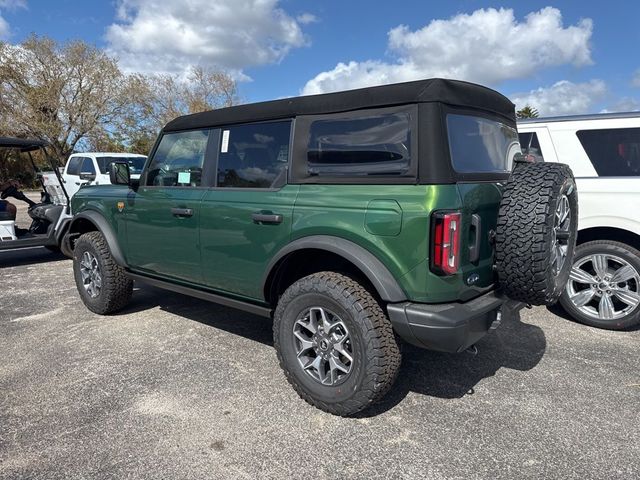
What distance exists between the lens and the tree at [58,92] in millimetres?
24844

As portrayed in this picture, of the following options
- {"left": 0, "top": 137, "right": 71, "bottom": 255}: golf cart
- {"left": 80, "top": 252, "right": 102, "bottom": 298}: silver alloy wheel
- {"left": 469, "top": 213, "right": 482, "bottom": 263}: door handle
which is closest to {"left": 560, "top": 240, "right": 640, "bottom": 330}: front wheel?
{"left": 469, "top": 213, "right": 482, "bottom": 263}: door handle

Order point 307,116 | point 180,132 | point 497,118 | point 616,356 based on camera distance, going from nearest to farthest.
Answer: point 307,116
point 497,118
point 616,356
point 180,132

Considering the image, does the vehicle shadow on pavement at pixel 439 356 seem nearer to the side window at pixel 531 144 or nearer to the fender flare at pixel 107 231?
the fender flare at pixel 107 231

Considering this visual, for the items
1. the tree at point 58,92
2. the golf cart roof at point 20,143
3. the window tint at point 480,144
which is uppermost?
the tree at point 58,92

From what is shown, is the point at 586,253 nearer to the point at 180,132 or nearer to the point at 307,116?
the point at 307,116

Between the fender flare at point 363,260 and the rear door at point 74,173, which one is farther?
the rear door at point 74,173

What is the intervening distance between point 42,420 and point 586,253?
15.1ft

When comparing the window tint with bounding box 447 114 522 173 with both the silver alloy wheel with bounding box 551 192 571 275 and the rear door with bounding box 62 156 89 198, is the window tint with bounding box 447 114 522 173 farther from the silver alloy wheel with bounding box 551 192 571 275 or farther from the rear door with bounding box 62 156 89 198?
the rear door with bounding box 62 156 89 198

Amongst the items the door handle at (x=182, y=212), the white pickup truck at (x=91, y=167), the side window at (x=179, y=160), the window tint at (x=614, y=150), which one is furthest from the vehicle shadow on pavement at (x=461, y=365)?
the white pickup truck at (x=91, y=167)

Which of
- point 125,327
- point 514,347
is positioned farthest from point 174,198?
point 514,347

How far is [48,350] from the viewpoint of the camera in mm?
3785

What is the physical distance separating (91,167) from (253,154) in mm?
10212

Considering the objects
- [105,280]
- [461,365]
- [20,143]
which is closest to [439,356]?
[461,365]

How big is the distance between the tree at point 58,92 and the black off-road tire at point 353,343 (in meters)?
25.3
